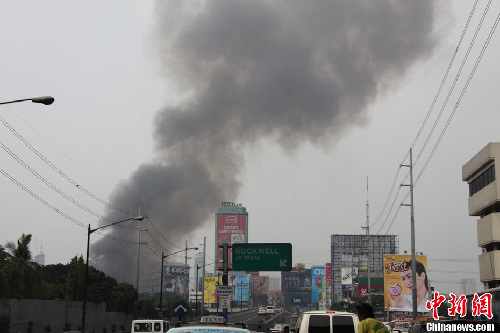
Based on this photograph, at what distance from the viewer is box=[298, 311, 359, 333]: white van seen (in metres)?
20.8

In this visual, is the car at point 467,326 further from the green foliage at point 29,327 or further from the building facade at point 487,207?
the building facade at point 487,207

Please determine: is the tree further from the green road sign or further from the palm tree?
the green road sign

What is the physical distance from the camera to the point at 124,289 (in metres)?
113

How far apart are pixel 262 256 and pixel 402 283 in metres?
107

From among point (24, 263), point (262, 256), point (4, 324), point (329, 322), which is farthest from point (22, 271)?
point (329, 322)

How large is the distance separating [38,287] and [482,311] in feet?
166

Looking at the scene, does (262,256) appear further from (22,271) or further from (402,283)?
(402,283)

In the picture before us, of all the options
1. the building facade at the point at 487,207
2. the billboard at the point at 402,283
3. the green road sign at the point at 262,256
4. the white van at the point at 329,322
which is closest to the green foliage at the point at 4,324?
the green road sign at the point at 262,256

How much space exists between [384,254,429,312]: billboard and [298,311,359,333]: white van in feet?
425

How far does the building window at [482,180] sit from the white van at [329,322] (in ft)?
227

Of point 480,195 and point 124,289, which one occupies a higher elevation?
point 480,195

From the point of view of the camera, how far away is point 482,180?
8981cm

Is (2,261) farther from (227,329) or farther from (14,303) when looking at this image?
(227,329)

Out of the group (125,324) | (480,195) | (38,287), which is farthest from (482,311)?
(125,324)
